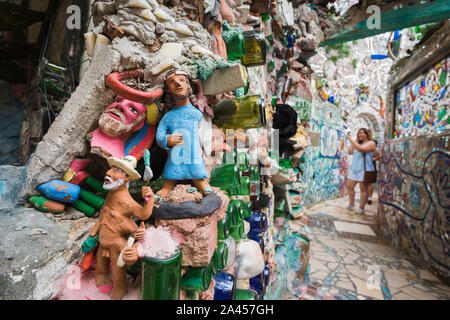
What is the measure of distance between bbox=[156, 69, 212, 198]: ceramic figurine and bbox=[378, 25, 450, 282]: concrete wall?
254 centimetres

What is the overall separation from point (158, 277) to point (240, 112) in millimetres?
625

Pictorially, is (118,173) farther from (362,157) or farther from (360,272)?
(362,157)

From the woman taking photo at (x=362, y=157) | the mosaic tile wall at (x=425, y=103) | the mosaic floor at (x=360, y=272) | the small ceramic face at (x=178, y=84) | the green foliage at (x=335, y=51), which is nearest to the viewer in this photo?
the small ceramic face at (x=178, y=84)

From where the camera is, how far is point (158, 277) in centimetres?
46

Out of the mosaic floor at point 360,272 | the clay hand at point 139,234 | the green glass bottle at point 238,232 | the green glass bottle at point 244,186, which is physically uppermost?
the green glass bottle at point 244,186

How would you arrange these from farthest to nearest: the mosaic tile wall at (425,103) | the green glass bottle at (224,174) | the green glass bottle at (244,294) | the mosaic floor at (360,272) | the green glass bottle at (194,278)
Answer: the mosaic tile wall at (425,103), the mosaic floor at (360,272), the green glass bottle at (244,294), the green glass bottle at (224,174), the green glass bottle at (194,278)

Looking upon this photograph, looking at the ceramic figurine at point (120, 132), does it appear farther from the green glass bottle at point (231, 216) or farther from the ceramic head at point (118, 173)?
the green glass bottle at point (231, 216)

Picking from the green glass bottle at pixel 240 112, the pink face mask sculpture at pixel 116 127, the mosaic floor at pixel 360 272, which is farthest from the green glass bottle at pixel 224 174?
the mosaic floor at pixel 360 272

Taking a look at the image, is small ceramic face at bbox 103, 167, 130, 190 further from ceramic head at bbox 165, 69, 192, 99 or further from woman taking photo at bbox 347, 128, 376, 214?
woman taking photo at bbox 347, 128, 376, 214

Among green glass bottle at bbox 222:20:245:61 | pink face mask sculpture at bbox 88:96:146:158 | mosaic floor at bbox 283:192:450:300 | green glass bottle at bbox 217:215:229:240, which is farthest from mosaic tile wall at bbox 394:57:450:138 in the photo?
pink face mask sculpture at bbox 88:96:146:158

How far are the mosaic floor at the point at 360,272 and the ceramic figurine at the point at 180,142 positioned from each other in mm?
1863

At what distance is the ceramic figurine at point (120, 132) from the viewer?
659mm

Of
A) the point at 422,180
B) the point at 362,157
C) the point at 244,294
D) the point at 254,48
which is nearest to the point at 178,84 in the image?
the point at 254,48

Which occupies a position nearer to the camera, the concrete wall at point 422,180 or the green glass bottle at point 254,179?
the green glass bottle at point 254,179
